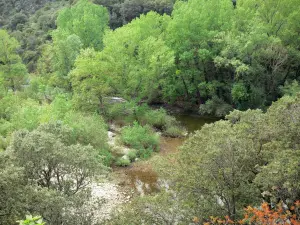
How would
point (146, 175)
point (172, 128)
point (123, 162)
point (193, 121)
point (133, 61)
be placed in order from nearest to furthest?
point (146, 175) → point (123, 162) → point (172, 128) → point (133, 61) → point (193, 121)

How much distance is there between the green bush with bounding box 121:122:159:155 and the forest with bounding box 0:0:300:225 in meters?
0.13

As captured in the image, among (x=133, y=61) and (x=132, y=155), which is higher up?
(x=133, y=61)

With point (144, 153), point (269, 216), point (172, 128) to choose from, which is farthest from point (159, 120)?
point (269, 216)

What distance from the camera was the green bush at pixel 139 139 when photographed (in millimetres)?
25391

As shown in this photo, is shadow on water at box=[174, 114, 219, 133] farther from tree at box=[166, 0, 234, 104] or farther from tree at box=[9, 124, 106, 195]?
tree at box=[9, 124, 106, 195]

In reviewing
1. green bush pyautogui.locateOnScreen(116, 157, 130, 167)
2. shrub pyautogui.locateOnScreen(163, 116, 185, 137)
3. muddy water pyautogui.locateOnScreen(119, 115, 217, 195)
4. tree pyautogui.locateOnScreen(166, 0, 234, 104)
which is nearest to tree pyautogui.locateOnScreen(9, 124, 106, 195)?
muddy water pyautogui.locateOnScreen(119, 115, 217, 195)

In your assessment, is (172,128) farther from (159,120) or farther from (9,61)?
(9,61)

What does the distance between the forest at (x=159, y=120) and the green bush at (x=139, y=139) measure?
127 millimetres

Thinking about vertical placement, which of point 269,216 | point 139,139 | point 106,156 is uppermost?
point 269,216

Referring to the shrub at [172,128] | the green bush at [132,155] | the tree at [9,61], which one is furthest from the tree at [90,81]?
the tree at [9,61]

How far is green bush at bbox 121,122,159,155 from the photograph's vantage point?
25391mm

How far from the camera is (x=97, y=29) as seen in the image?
40812mm

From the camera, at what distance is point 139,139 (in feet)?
84.7

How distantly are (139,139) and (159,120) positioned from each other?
4.13 meters
